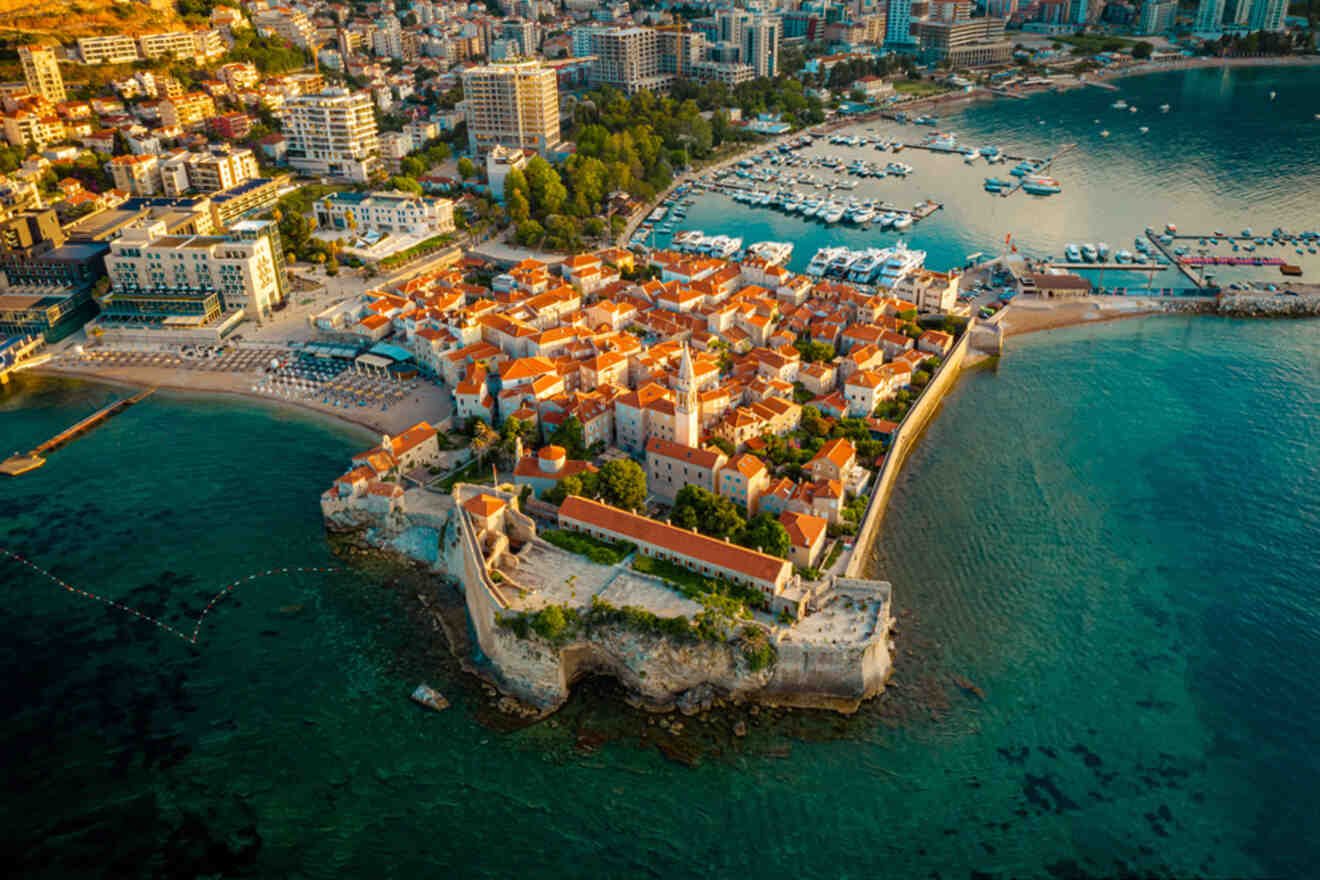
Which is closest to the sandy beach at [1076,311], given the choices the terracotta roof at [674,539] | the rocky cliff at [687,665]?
the terracotta roof at [674,539]

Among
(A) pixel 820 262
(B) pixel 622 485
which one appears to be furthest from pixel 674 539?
(A) pixel 820 262

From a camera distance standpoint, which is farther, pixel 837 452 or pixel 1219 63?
pixel 1219 63

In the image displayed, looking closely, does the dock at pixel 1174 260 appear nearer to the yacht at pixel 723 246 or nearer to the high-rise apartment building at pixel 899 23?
the yacht at pixel 723 246

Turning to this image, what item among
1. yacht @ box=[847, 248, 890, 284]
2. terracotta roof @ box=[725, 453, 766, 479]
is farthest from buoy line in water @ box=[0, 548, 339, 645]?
yacht @ box=[847, 248, 890, 284]

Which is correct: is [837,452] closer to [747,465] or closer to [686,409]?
[747,465]

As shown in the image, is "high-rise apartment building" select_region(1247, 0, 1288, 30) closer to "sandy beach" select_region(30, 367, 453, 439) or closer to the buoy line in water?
"sandy beach" select_region(30, 367, 453, 439)

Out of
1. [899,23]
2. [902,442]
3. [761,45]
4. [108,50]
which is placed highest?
[899,23]
